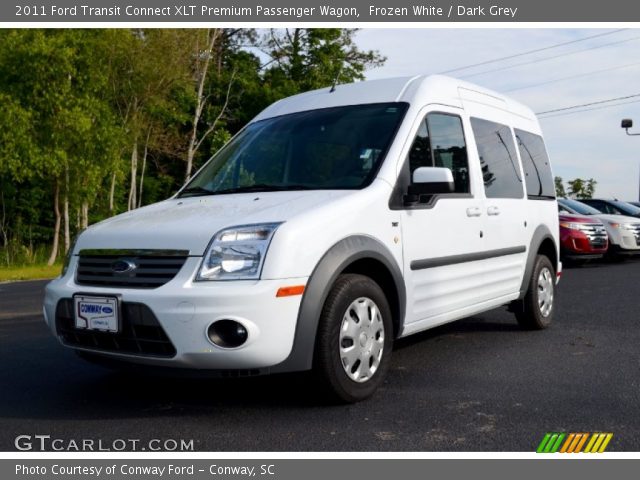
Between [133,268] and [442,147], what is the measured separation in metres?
2.42

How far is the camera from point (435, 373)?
188 inches

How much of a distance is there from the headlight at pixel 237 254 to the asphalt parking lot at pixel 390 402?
817 millimetres

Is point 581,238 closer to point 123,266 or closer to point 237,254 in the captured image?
point 237,254

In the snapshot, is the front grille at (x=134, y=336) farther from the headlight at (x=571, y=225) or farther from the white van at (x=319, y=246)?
the headlight at (x=571, y=225)

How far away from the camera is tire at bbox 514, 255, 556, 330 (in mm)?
6266

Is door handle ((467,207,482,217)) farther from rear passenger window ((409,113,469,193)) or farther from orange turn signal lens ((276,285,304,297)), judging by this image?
orange turn signal lens ((276,285,304,297))

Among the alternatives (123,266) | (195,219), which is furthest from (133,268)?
(195,219)

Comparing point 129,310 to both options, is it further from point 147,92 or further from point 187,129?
point 187,129

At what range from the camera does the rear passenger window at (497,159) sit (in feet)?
17.9

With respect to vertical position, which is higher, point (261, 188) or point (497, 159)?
point (497, 159)

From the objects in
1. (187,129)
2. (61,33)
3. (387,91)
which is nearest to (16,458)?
(387,91)

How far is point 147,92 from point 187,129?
8126 millimetres

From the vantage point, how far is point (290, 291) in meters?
3.56

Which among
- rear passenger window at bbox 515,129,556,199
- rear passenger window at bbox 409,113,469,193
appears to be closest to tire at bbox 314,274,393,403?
rear passenger window at bbox 409,113,469,193
